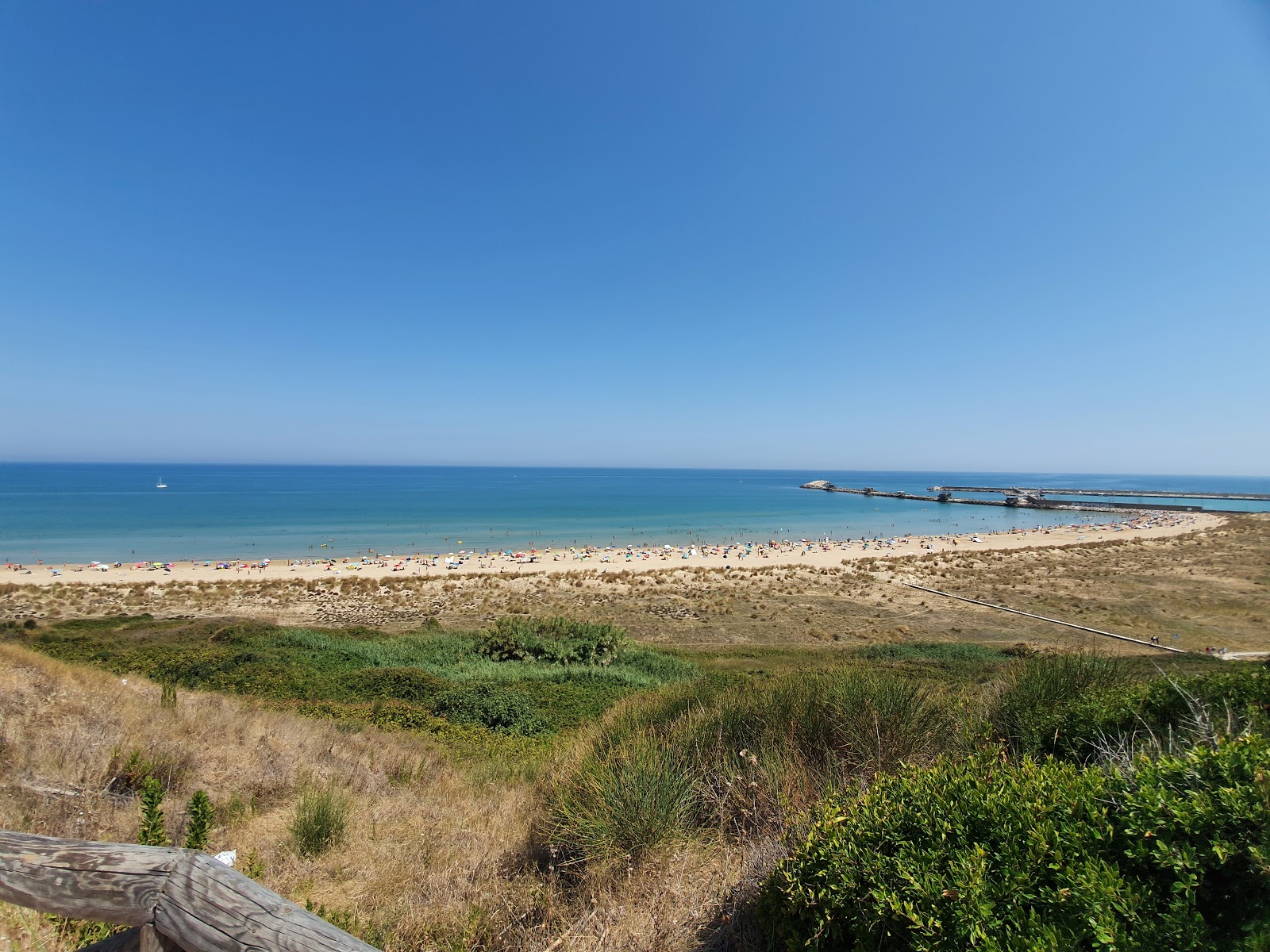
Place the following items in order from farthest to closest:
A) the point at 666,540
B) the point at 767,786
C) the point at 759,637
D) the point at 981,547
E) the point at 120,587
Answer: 1. the point at 666,540
2. the point at 981,547
3. the point at 120,587
4. the point at 759,637
5. the point at 767,786

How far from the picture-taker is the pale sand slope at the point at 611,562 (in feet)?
95.0

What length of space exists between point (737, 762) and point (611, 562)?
32220 mm

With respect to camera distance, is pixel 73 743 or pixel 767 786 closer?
pixel 767 786

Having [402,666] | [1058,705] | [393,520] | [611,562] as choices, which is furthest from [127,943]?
[393,520]

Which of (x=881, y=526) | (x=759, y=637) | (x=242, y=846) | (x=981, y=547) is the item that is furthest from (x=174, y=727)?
(x=881, y=526)

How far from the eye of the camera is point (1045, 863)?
2150 mm

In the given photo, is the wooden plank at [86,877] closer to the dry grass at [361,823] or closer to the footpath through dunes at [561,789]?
the dry grass at [361,823]

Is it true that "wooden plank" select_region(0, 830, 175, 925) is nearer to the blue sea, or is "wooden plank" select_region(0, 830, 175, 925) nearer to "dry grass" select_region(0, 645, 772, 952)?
"dry grass" select_region(0, 645, 772, 952)

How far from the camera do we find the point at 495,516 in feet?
223

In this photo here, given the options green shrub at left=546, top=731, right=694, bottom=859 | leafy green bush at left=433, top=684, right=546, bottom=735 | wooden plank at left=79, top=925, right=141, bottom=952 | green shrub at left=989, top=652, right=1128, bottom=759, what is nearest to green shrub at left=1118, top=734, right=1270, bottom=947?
green shrub at left=989, top=652, right=1128, bottom=759

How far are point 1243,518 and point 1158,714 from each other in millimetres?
95802

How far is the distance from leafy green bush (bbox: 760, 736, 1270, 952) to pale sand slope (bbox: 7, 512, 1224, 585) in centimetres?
2972

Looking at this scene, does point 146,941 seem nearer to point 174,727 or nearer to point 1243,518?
point 174,727

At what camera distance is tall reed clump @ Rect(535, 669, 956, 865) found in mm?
3947
